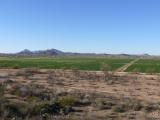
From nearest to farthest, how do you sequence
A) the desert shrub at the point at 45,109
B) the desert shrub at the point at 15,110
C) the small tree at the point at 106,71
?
the desert shrub at the point at 15,110, the desert shrub at the point at 45,109, the small tree at the point at 106,71

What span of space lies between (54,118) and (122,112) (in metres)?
5.97

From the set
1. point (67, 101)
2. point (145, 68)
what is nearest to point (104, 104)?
point (67, 101)

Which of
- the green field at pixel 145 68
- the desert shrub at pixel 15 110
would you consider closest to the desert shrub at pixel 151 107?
the desert shrub at pixel 15 110

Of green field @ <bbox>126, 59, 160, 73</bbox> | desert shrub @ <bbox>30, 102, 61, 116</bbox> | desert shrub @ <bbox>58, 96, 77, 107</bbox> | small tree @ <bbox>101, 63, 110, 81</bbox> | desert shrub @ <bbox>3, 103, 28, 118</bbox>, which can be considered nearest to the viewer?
desert shrub @ <bbox>3, 103, 28, 118</bbox>

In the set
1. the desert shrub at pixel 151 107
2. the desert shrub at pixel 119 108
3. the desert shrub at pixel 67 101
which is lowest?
the desert shrub at pixel 151 107

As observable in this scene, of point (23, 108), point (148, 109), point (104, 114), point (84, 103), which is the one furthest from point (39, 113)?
point (148, 109)

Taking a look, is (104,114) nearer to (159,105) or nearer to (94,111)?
(94,111)

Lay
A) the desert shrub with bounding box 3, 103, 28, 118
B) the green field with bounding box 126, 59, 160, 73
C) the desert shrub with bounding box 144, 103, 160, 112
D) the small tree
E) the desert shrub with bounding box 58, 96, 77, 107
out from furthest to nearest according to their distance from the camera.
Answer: the green field with bounding box 126, 59, 160, 73, the small tree, the desert shrub with bounding box 144, 103, 160, 112, the desert shrub with bounding box 58, 96, 77, 107, the desert shrub with bounding box 3, 103, 28, 118

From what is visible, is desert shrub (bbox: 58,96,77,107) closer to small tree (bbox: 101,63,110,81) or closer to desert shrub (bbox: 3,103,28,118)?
desert shrub (bbox: 3,103,28,118)

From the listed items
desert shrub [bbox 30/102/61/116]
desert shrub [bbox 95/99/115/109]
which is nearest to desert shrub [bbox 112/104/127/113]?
desert shrub [bbox 95/99/115/109]

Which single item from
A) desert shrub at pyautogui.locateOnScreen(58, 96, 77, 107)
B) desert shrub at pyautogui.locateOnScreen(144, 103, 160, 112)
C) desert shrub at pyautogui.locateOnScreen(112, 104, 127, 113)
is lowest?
desert shrub at pyautogui.locateOnScreen(144, 103, 160, 112)

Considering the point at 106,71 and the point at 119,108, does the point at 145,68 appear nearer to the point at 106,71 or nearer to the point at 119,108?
the point at 106,71

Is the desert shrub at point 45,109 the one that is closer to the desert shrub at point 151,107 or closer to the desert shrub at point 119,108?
the desert shrub at point 119,108

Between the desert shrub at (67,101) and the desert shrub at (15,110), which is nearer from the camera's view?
the desert shrub at (15,110)
